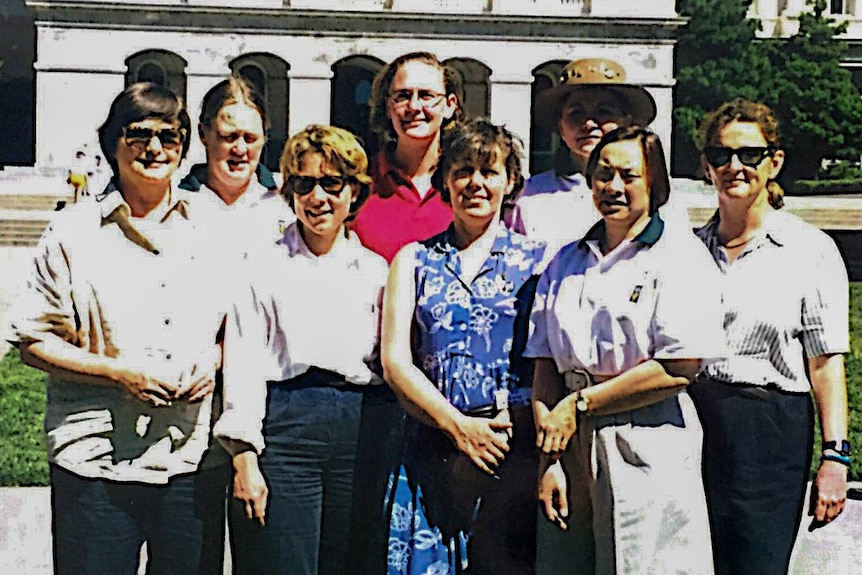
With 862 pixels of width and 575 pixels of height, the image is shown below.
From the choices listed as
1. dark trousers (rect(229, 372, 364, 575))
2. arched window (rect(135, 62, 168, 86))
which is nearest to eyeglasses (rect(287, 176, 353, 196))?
dark trousers (rect(229, 372, 364, 575))

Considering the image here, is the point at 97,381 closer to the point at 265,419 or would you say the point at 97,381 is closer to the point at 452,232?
the point at 265,419

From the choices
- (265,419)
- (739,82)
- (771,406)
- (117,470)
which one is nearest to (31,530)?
(117,470)

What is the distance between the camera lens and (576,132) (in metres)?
3.15

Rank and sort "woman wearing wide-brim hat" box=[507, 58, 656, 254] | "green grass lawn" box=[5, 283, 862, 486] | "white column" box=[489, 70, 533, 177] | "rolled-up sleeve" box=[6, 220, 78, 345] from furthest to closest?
"green grass lawn" box=[5, 283, 862, 486] → "white column" box=[489, 70, 533, 177] → "woman wearing wide-brim hat" box=[507, 58, 656, 254] → "rolled-up sleeve" box=[6, 220, 78, 345]

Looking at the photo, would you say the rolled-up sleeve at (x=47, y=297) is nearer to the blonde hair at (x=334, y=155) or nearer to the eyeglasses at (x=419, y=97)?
the blonde hair at (x=334, y=155)

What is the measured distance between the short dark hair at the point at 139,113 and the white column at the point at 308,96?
2.52ft

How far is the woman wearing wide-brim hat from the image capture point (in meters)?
3.12

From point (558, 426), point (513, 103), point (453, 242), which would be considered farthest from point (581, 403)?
point (513, 103)

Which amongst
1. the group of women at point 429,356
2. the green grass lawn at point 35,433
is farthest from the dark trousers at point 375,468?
the green grass lawn at point 35,433

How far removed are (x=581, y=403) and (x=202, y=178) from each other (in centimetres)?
115

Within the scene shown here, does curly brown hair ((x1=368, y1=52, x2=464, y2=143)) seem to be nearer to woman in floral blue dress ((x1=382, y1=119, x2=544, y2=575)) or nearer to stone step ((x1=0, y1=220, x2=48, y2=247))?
woman in floral blue dress ((x1=382, y1=119, x2=544, y2=575))

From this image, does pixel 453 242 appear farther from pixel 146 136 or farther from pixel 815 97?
pixel 815 97

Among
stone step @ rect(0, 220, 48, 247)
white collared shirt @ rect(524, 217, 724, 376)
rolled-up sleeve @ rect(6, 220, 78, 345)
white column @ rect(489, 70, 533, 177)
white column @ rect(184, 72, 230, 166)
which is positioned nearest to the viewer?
white collared shirt @ rect(524, 217, 724, 376)

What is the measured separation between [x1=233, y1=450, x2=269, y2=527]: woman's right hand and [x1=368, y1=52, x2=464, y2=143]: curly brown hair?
2.87ft
